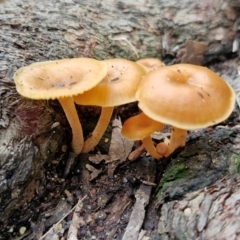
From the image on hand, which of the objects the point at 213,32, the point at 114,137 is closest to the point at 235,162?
the point at 114,137

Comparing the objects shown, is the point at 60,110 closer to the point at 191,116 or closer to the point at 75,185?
the point at 75,185

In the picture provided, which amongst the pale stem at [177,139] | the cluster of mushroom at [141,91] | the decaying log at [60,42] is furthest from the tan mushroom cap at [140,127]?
the decaying log at [60,42]

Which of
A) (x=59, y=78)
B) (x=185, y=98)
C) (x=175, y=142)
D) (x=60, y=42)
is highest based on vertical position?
(x=185, y=98)

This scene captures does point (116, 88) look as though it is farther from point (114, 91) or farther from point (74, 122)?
point (74, 122)

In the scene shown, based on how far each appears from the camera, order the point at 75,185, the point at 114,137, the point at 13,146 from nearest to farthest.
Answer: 1. the point at 13,146
2. the point at 75,185
3. the point at 114,137

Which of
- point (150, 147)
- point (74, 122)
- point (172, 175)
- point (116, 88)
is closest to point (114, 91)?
point (116, 88)

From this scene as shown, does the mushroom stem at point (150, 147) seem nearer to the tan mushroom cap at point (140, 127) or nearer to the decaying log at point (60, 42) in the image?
the tan mushroom cap at point (140, 127)

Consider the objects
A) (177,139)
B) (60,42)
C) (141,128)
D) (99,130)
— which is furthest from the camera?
(60,42)
